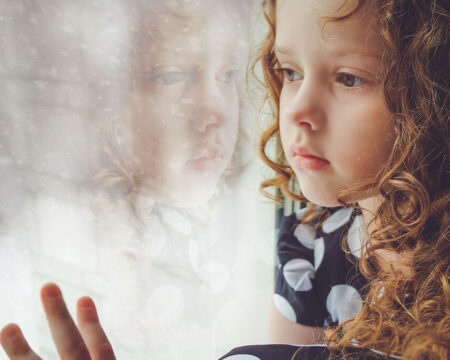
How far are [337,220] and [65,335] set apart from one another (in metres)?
0.59

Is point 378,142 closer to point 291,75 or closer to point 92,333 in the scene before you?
point 291,75

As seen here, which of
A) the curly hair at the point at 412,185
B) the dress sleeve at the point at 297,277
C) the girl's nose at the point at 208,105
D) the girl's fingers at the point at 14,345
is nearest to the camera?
the girl's fingers at the point at 14,345

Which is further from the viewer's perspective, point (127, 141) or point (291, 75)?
point (291, 75)

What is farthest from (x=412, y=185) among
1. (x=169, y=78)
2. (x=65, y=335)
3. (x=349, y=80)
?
(x=65, y=335)

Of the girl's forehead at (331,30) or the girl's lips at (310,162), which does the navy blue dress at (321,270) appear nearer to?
the girl's lips at (310,162)

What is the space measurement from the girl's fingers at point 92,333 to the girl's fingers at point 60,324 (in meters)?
0.01

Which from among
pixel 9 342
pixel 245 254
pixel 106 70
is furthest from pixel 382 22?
pixel 9 342

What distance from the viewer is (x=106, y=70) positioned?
535mm

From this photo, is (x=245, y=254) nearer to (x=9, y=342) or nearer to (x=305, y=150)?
(x=305, y=150)

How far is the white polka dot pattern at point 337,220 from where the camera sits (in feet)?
2.74

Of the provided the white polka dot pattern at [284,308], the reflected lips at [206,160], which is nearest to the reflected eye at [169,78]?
the reflected lips at [206,160]

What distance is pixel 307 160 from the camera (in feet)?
2.08

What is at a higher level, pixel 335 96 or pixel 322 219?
pixel 335 96

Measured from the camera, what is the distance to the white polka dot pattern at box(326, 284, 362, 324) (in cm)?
75
